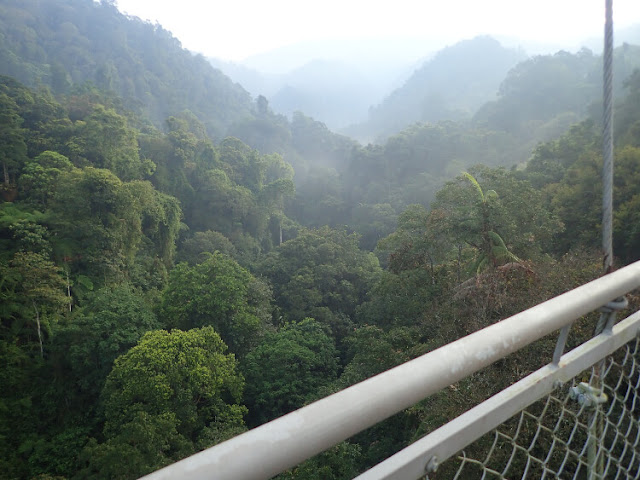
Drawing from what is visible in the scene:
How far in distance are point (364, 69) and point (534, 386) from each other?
115m

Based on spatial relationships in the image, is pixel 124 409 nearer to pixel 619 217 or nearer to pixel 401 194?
pixel 619 217

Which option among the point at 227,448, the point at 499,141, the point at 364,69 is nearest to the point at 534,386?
the point at 227,448

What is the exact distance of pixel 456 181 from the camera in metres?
9.54

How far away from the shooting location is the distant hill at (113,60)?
32344mm

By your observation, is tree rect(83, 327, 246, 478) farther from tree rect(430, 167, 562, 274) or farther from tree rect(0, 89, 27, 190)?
tree rect(0, 89, 27, 190)

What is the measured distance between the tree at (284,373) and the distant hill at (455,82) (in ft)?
153

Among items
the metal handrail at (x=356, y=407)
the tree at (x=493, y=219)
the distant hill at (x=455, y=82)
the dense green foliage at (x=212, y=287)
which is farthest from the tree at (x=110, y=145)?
the distant hill at (x=455, y=82)

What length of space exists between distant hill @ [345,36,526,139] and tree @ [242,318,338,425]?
46.5m

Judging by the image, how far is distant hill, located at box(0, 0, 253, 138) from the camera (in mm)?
32344

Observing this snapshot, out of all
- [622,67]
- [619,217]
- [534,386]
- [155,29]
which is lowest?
[619,217]

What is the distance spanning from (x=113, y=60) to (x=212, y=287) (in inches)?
1521

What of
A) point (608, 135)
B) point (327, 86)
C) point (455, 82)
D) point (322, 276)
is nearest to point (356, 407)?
point (608, 135)

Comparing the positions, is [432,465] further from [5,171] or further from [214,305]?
[5,171]

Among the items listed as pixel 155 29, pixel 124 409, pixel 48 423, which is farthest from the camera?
pixel 155 29
